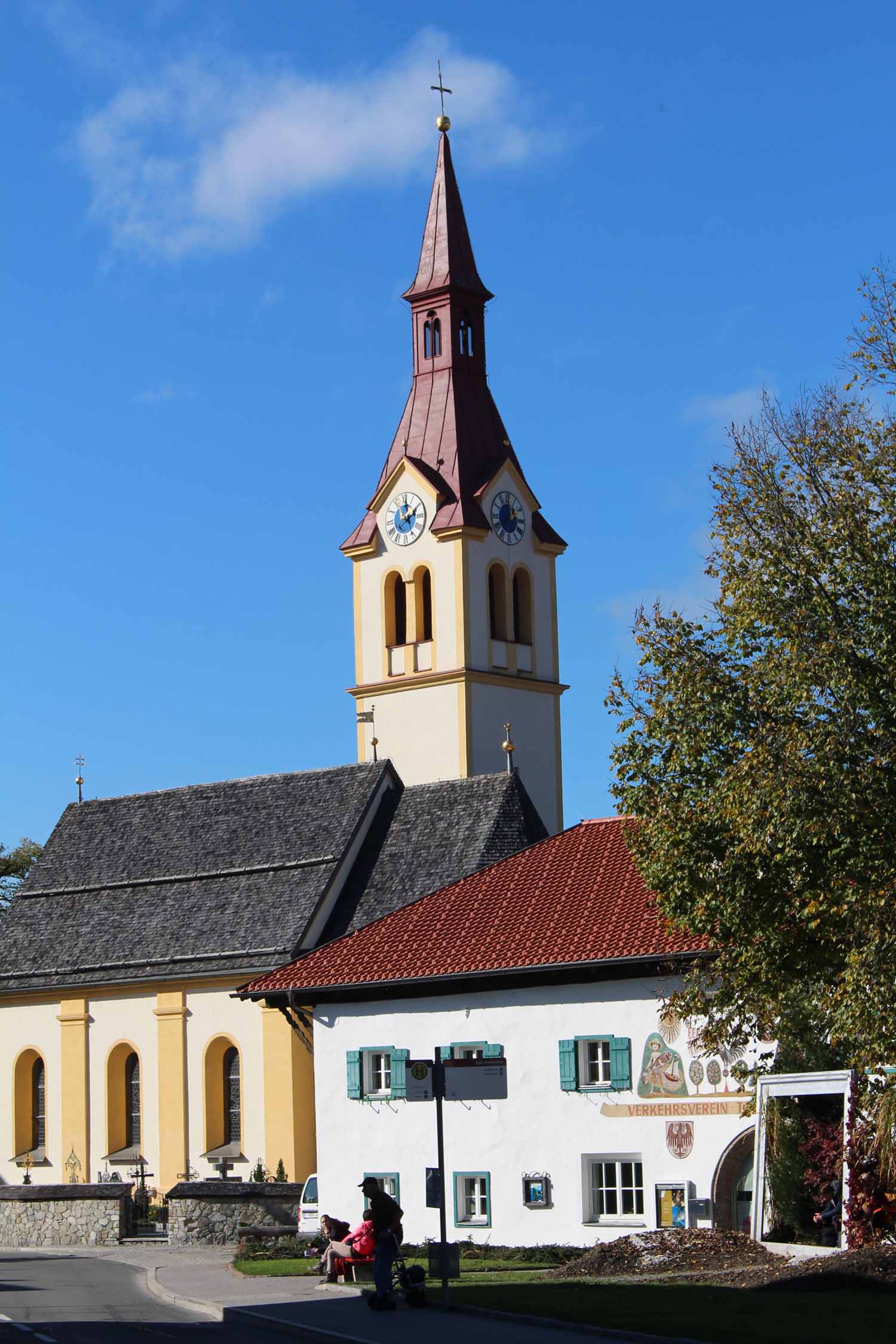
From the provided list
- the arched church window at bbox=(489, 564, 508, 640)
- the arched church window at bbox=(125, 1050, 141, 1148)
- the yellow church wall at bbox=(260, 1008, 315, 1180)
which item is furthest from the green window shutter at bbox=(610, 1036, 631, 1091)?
the arched church window at bbox=(489, 564, 508, 640)

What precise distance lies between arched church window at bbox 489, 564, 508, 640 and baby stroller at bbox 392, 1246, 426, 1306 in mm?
40120

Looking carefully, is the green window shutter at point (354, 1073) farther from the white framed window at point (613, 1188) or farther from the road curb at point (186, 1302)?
the road curb at point (186, 1302)

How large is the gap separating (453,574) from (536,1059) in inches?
1261

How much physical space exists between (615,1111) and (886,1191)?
6852mm

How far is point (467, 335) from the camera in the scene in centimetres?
6612

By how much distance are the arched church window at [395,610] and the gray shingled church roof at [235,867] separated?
10.6m

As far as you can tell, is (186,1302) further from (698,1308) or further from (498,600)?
(498,600)

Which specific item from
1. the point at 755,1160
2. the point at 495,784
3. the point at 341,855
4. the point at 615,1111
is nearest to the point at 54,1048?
the point at 341,855

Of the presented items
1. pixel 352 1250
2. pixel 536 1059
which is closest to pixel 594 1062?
pixel 536 1059

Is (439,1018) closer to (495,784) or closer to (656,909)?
(656,909)

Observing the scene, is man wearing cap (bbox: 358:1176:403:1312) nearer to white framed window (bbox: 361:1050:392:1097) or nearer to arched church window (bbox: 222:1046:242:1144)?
white framed window (bbox: 361:1050:392:1097)

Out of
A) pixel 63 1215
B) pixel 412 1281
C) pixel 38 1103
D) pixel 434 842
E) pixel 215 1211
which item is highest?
pixel 434 842

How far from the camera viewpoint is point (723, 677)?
25688mm

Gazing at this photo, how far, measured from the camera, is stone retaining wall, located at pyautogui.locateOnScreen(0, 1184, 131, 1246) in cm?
3703
